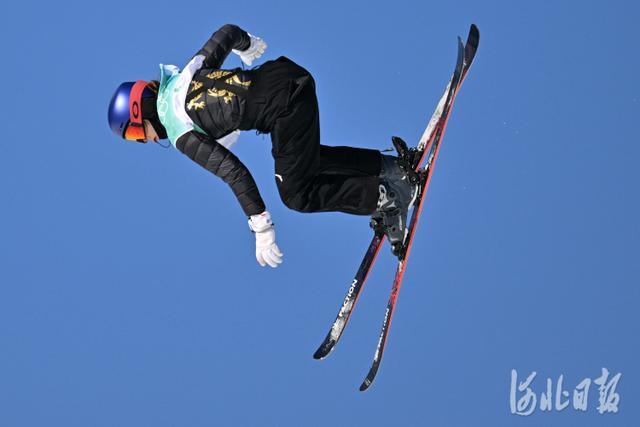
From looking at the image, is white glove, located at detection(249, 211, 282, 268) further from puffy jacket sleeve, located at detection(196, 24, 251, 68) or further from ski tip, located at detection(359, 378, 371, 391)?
ski tip, located at detection(359, 378, 371, 391)

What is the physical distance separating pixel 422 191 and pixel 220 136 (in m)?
1.25

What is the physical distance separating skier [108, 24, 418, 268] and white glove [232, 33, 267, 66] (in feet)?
0.99

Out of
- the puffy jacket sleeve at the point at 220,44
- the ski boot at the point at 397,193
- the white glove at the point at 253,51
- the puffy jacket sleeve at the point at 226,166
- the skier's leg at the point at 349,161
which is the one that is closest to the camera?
the puffy jacket sleeve at the point at 226,166

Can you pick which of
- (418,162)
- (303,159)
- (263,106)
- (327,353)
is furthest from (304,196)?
(327,353)

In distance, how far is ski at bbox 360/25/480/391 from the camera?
4.77 m

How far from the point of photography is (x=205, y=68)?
432 centimetres

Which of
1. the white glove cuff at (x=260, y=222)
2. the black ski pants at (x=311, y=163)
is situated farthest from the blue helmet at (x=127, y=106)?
the white glove cuff at (x=260, y=222)

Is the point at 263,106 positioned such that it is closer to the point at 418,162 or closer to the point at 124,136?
the point at 124,136

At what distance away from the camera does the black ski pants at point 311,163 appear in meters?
4.18

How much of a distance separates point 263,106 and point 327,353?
5.91ft

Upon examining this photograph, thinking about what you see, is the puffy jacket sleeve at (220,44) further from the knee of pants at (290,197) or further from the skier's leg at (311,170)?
the knee of pants at (290,197)

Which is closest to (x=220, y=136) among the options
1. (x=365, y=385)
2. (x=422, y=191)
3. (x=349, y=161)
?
(x=349, y=161)

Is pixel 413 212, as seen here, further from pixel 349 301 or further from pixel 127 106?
pixel 127 106

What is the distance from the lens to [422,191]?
187 inches
